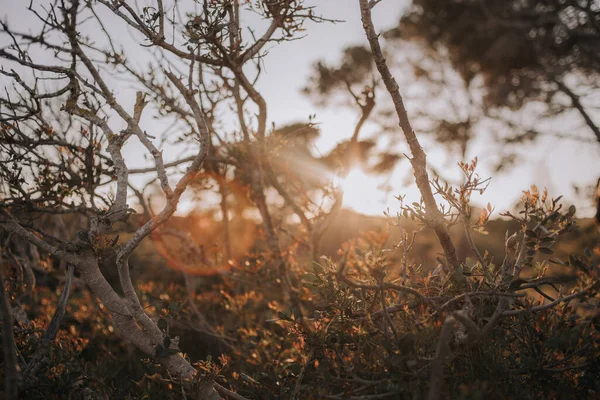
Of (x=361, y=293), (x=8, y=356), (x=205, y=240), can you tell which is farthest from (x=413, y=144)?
(x=205, y=240)

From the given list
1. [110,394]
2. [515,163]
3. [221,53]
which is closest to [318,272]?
[110,394]

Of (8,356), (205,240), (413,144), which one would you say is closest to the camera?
(8,356)

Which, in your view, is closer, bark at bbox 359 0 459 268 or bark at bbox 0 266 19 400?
bark at bbox 0 266 19 400

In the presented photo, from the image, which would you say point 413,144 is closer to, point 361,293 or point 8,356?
point 361,293

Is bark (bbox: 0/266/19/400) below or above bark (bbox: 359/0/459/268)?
below

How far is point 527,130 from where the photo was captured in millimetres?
10773

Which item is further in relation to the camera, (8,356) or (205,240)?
(205,240)

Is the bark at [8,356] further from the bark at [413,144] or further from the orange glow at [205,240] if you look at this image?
the orange glow at [205,240]

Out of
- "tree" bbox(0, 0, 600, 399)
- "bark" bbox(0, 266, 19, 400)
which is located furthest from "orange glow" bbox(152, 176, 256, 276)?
"bark" bbox(0, 266, 19, 400)

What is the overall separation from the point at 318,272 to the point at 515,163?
11567 millimetres

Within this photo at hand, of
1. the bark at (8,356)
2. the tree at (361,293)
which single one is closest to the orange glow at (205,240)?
the tree at (361,293)

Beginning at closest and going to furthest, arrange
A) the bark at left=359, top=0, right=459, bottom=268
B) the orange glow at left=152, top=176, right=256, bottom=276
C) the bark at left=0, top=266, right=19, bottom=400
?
the bark at left=0, top=266, right=19, bottom=400, the bark at left=359, top=0, right=459, bottom=268, the orange glow at left=152, top=176, right=256, bottom=276

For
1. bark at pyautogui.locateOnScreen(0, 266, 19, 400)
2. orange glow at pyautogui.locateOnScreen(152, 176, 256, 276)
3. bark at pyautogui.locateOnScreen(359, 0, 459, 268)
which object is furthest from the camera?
orange glow at pyautogui.locateOnScreen(152, 176, 256, 276)

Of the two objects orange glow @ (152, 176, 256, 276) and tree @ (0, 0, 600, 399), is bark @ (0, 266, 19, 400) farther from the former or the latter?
orange glow @ (152, 176, 256, 276)
